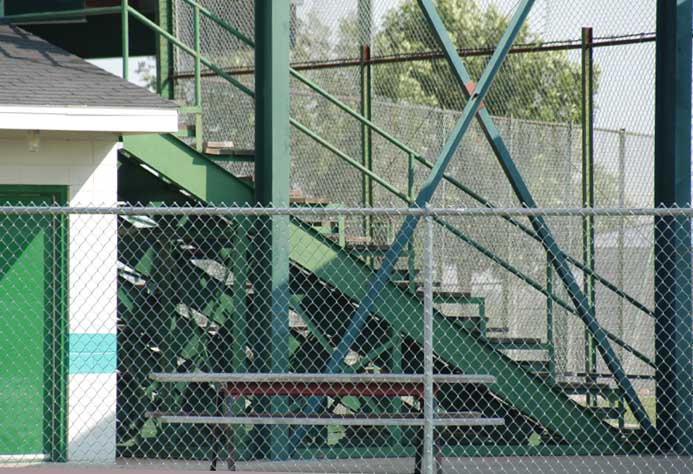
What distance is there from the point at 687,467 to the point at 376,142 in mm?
7110

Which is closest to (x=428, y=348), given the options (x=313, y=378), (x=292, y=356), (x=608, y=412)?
(x=313, y=378)

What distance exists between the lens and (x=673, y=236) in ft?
33.7

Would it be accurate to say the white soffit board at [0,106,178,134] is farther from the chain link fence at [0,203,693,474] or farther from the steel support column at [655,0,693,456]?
the steel support column at [655,0,693,456]

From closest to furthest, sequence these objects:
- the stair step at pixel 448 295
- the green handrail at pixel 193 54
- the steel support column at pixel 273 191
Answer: the steel support column at pixel 273 191 → the green handrail at pixel 193 54 → the stair step at pixel 448 295

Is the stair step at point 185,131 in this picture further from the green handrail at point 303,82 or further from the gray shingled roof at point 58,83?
the gray shingled roof at point 58,83

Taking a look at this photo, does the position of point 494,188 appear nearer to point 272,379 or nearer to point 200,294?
point 200,294

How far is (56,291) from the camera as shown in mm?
9648

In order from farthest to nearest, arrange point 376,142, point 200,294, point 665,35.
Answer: point 376,142
point 200,294
point 665,35

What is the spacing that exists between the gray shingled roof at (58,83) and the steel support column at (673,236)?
4.49 m

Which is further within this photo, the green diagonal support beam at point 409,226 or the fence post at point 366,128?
the fence post at point 366,128

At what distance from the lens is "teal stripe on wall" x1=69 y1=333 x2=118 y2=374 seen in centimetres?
959

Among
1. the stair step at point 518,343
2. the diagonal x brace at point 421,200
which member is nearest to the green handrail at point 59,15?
the diagonal x brace at point 421,200

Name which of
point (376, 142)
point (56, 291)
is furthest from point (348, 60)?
point (56, 291)

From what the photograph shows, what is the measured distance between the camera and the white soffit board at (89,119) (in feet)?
29.5
